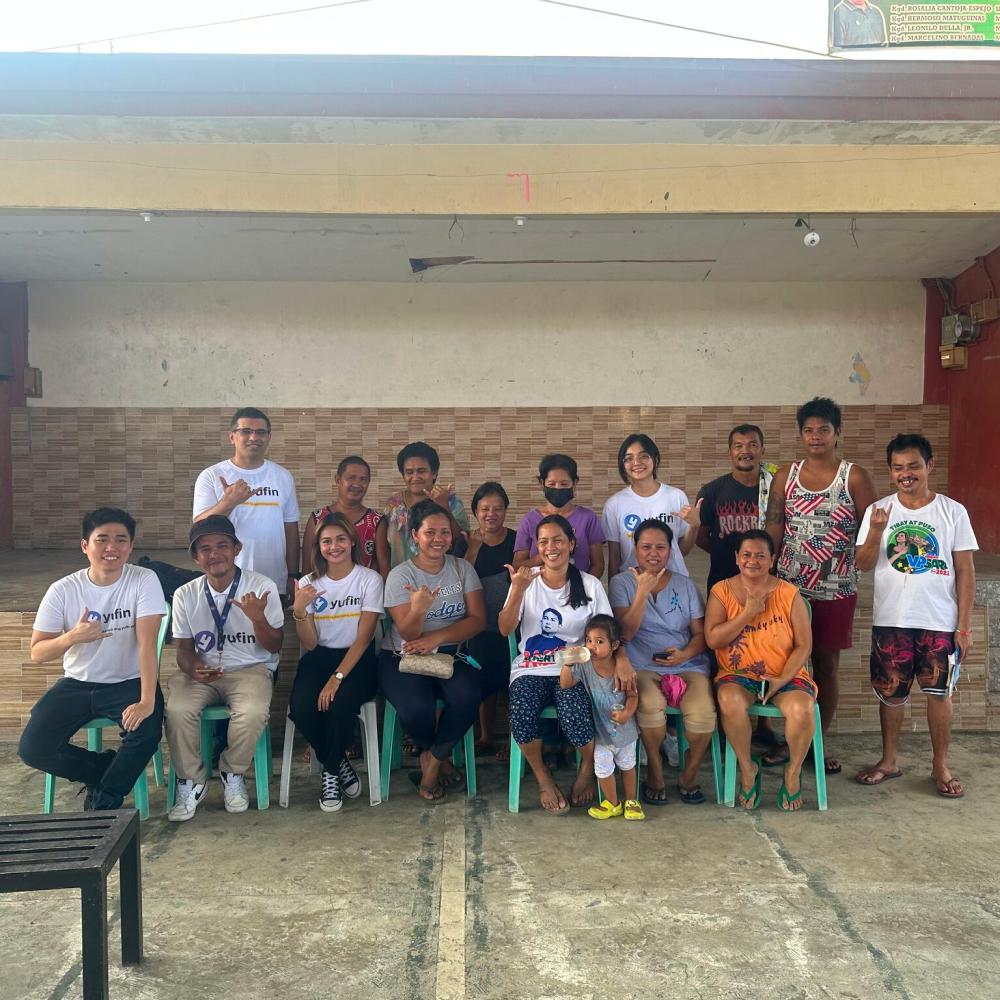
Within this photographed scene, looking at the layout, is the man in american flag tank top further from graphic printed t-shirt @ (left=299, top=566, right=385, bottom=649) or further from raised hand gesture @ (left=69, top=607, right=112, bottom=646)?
raised hand gesture @ (left=69, top=607, right=112, bottom=646)

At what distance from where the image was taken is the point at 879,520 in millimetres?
3457

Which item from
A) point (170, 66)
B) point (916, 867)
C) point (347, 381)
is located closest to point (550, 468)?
point (916, 867)

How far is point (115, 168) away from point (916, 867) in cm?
446

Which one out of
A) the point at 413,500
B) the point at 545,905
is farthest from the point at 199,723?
the point at 545,905

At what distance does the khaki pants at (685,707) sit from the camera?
3.45 metres

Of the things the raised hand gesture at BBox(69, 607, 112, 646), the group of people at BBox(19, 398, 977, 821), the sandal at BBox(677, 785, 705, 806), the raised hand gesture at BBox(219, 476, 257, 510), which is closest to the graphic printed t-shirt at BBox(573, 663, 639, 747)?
the group of people at BBox(19, 398, 977, 821)

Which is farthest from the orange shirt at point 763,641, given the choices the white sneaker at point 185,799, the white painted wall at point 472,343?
the white painted wall at point 472,343

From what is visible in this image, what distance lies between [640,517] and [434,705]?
1.23m

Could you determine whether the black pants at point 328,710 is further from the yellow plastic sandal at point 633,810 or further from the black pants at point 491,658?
the yellow plastic sandal at point 633,810

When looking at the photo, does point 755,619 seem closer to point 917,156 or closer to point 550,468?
point 550,468

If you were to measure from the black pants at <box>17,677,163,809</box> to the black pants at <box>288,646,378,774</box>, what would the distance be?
0.55m

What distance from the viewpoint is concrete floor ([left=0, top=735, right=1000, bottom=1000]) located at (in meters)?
2.30

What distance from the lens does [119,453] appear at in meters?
6.93

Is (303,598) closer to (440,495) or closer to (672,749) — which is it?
(440,495)
